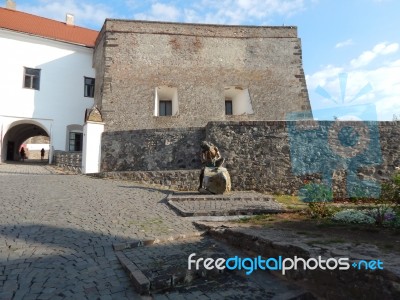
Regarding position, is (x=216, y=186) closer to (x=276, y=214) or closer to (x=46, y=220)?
(x=276, y=214)

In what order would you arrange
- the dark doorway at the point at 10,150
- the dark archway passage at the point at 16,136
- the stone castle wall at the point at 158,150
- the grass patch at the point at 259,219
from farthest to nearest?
the dark doorway at the point at 10,150 → the dark archway passage at the point at 16,136 → the stone castle wall at the point at 158,150 → the grass patch at the point at 259,219

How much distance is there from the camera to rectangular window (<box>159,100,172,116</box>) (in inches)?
816

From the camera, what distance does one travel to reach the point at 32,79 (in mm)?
19469

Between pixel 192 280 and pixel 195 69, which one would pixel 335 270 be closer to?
pixel 192 280

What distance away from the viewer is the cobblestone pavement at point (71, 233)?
3.25m

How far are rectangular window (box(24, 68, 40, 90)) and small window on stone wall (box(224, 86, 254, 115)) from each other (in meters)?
12.6

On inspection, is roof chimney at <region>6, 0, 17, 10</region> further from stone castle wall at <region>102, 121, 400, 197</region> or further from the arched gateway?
stone castle wall at <region>102, 121, 400, 197</region>

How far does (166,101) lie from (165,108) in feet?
A: 1.86

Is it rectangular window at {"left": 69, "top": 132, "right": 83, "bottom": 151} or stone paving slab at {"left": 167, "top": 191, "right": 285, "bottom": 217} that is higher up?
rectangular window at {"left": 69, "top": 132, "right": 83, "bottom": 151}

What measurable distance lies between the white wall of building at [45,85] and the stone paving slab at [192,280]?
59.1 ft

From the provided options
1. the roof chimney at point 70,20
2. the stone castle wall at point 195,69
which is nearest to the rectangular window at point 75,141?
the stone castle wall at point 195,69

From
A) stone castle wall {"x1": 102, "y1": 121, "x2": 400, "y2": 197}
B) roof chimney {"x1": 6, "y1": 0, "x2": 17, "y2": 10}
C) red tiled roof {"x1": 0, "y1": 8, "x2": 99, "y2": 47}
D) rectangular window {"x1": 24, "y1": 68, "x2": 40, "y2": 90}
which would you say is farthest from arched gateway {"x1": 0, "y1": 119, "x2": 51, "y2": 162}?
stone castle wall {"x1": 102, "y1": 121, "x2": 400, "y2": 197}

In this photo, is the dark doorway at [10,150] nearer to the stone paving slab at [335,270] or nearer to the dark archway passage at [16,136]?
the dark archway passage at [16,136]

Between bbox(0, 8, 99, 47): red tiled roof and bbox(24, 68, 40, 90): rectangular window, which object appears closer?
bbox(24, 68, 40, 90): rectangular window
